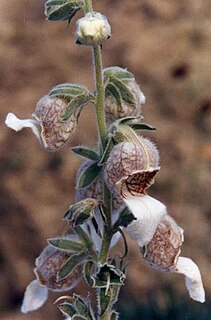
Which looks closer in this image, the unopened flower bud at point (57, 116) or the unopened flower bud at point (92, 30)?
the unopened flower bud at point (92, 30)

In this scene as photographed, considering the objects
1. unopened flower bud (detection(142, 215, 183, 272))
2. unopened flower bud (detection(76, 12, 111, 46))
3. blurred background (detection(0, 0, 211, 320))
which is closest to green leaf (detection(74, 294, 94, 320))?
unopened flower bud (detection(142, 215, 183, 272))

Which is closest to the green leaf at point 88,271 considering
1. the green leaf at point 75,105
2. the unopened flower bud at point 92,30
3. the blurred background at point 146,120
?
the green leaf at point 75,105

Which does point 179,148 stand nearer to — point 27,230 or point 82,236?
point 27,230

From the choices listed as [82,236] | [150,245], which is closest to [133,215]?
[150,245]

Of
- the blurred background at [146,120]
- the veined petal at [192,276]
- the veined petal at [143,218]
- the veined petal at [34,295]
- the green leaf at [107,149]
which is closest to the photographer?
the veined petal at [143,218]

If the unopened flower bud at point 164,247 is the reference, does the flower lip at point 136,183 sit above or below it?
above

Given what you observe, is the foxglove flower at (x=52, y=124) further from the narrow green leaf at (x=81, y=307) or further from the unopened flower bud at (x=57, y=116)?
the narrow green leaf at (x=81, y=307)

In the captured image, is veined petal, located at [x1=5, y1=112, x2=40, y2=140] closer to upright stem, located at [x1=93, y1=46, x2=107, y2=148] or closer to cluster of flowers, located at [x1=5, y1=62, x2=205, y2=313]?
cluster of flowers, located at [x1=5, y1=62, x2=205, y2=313]

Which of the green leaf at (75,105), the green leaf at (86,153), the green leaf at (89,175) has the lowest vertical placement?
the green leaf at (89,175)
